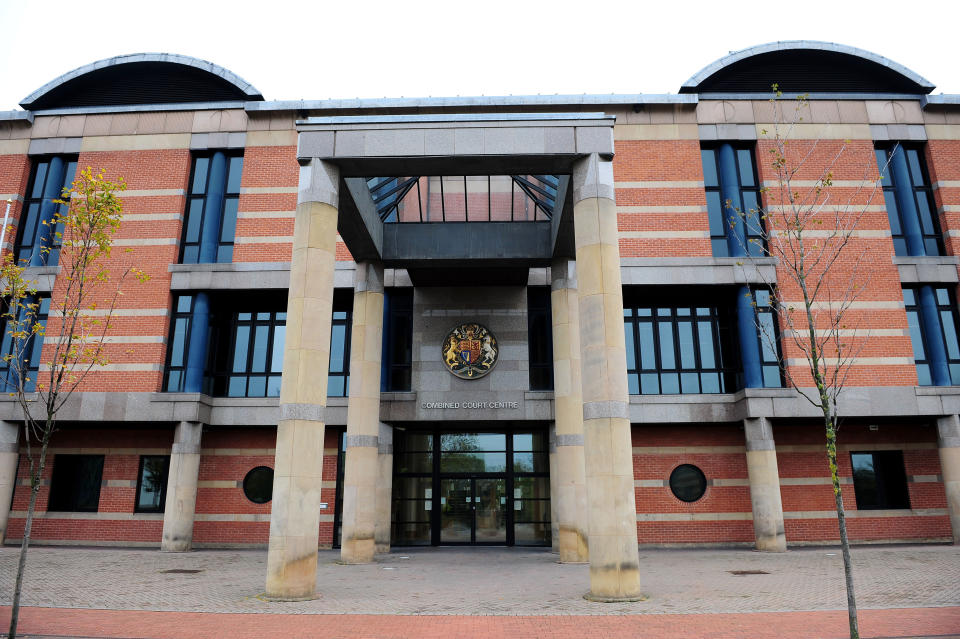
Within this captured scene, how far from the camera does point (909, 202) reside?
21750 millimetres

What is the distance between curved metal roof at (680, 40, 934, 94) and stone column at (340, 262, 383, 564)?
45.6 ft

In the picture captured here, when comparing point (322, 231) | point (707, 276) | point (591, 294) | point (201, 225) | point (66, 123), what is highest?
point (66, 123)

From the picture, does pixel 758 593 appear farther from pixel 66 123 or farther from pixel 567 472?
A: pixel 66 123

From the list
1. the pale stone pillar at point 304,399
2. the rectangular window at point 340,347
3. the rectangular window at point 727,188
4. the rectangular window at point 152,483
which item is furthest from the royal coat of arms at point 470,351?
the rectangular window at point 152,483

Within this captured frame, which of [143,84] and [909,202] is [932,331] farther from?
[143,84]

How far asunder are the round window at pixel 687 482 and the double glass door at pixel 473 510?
5749mm

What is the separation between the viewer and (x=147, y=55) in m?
22.9

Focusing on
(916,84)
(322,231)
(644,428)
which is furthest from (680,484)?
(916,84)

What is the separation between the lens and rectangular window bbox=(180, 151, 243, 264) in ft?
72.5

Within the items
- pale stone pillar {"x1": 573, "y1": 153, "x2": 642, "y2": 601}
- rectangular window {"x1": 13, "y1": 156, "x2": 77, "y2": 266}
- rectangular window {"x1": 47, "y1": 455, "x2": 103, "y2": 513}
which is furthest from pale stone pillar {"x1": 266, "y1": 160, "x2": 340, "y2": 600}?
rectangular window {"x1": 13, "y1": 156, "x2": 77, "y2": 266}

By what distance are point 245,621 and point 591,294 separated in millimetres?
7910

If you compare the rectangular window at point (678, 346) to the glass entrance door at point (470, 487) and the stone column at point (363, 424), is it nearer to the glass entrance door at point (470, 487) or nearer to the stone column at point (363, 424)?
the glass entrance door at point (470, 487)

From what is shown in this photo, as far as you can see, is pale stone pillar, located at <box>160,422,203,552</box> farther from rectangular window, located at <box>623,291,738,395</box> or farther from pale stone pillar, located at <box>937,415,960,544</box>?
pale stone pillar, located at <box>937,415,960,544</box>

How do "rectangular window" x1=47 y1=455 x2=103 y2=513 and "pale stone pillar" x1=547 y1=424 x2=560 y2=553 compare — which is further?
"rectangular window" x1=47 y1=455 x2=103 y2=513
